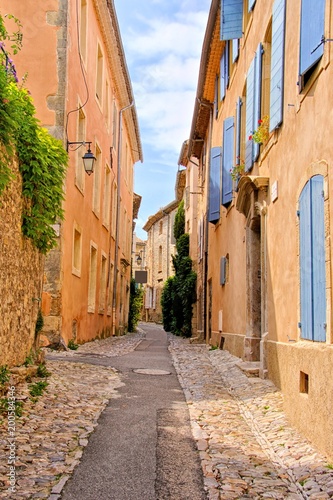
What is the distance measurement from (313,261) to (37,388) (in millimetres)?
3230

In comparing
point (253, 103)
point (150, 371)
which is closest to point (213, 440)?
point (150, 371)

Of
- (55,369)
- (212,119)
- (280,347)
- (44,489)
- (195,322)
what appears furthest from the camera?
(195,322)

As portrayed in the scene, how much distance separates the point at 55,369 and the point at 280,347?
11.2 ft

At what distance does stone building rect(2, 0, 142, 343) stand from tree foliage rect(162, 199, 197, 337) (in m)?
2.56

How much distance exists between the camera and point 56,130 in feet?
36.7

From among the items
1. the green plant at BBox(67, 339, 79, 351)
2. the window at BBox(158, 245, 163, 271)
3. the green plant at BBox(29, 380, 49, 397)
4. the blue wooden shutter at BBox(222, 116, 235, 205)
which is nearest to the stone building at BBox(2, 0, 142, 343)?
the green plant at BBox(67, 339, 79, 351)

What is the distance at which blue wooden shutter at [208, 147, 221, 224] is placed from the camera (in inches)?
542

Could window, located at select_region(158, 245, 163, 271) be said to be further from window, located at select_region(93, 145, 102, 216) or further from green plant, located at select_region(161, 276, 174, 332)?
window, located at select_region(93, 145, 102, 216)

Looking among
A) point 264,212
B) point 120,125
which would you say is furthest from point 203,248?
point 264,212

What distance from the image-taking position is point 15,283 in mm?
6234

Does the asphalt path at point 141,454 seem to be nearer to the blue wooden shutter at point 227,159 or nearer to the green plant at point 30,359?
the green plant at point 30,359

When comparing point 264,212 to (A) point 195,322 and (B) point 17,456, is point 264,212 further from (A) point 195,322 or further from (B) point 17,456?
(A) point 195,322

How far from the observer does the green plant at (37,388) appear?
589 centimetres

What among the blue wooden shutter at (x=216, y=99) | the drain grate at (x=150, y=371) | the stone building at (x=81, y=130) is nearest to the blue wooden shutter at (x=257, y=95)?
the drain grate at (x=150, y=371)
